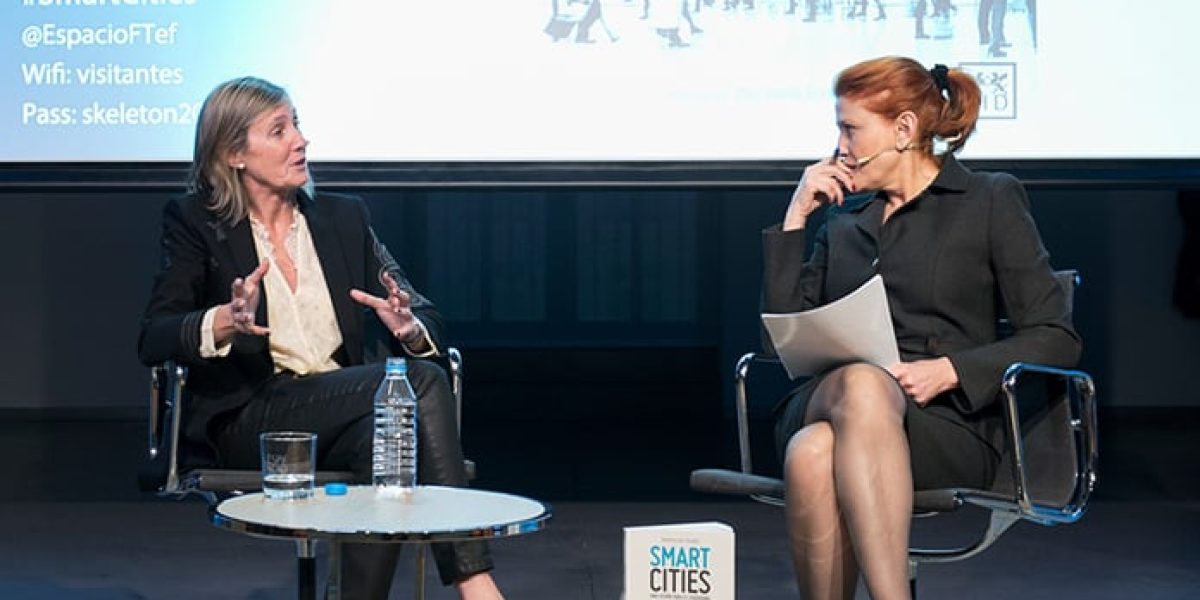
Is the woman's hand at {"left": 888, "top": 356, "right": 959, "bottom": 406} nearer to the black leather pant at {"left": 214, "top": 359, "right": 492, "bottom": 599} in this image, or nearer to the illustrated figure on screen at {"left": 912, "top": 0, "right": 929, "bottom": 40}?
the black leather pant at {"left": 214, "top": 359, "right": 492, "bottom": 599}

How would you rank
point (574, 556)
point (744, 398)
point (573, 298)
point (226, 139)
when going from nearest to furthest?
point (744, 398) < point (226, 139) < point (574, 556) < point (573, 298)

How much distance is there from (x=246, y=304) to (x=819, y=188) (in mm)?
1014

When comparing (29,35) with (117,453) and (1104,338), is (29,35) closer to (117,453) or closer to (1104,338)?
(117,453)

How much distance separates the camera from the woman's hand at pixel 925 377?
2.86 metres

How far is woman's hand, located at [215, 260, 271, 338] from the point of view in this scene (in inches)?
115

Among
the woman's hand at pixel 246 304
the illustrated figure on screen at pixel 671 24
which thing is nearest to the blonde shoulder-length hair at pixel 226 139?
the woman's hand at pixel 246 304

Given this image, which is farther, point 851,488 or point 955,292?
point 955,292

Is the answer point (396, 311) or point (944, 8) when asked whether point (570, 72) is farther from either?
point (396, 311)

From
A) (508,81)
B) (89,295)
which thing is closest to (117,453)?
(89,295)

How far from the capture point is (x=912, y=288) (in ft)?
9.95

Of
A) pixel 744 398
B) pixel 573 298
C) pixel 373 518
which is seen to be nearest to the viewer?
pixel 373 518

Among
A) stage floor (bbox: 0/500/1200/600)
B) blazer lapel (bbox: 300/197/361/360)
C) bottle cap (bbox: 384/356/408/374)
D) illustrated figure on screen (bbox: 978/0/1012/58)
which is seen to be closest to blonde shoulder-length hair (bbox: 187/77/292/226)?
blazer lapel (bbox: 300/197/361/360)

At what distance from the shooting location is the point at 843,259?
10.2ft

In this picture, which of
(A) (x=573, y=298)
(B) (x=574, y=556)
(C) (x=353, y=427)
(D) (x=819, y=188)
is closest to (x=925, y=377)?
(D) (x=819, y=188)
